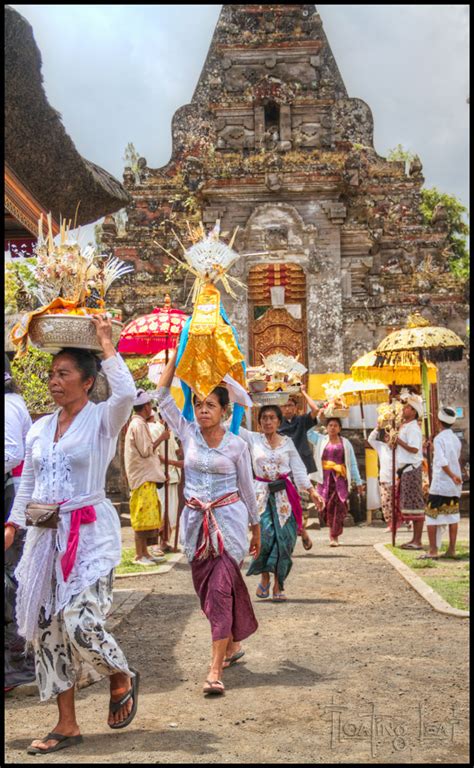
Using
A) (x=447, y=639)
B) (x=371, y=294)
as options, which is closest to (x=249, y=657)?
(x=447, y=639)

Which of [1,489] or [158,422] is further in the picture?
[158,422]

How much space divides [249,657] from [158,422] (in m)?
7.23

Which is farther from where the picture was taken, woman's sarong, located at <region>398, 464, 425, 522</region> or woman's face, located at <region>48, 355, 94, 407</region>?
woman's sarong, located at <region>398, 464, 425, 522</region>

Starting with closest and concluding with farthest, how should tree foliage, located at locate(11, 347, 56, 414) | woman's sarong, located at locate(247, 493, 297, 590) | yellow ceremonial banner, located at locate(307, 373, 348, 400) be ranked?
woman's sarong, located at locate(247, 493, 297, 590) → tree foliage, located at locate(11, 347, 56, 414) → yellow ceremonial banner, located at locate(307, 373, 348, 400)

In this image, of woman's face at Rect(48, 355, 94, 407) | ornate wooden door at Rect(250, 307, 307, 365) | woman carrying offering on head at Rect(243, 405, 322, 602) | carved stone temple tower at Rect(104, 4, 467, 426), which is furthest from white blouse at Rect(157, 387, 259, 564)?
ornate wooden door at Rect(250, 307, 307, 365)

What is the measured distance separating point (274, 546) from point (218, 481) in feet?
8.61

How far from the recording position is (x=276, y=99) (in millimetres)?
22938

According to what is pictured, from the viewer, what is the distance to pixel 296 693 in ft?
18.2

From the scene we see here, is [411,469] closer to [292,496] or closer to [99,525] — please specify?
[292,496]

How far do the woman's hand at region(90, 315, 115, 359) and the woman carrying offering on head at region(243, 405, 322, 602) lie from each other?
389 centimetres

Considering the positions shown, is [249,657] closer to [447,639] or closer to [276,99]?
[447,639]

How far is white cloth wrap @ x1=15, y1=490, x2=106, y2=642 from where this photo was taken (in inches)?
183

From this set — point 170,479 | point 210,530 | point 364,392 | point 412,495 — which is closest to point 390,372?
point 364,392

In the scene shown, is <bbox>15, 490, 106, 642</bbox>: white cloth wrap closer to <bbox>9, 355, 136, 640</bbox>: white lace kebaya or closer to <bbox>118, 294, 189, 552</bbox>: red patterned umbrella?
<bbox>9, 355, 136, 640</bbox>: white lace kebaya
